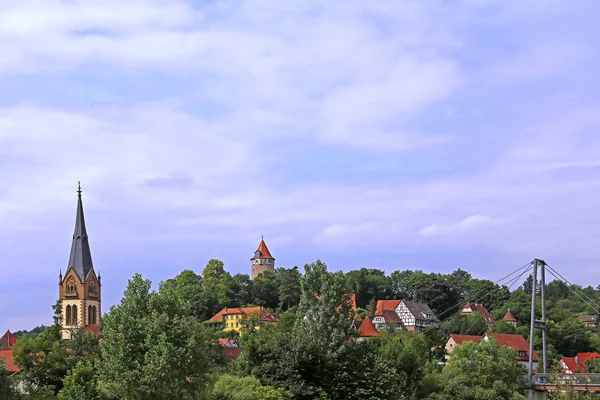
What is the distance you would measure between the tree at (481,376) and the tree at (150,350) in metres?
20.1

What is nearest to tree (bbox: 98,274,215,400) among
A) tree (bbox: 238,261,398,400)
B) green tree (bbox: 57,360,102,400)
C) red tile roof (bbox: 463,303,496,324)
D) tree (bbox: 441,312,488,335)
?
green tree (bbox: 57,360,102,400)

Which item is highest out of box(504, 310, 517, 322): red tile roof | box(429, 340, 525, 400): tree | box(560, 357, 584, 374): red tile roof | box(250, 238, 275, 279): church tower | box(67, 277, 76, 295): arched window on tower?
box(250, 238, 275, 279): church tower

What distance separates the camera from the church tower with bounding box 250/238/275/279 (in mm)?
161250

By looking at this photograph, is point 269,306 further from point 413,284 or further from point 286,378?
point 286,378

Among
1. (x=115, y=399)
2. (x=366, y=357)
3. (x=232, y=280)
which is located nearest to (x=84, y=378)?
(x=115, y=399)

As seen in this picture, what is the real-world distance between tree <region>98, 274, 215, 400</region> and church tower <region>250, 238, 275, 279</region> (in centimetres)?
12880

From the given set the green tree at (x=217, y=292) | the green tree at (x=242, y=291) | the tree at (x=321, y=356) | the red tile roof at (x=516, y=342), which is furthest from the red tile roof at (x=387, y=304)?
the tree at (x=321, y=356)

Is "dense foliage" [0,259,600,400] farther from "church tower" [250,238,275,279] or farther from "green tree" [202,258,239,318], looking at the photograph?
"church tower" [250,238,275,279]

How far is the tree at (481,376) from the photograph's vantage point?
48.8 meters

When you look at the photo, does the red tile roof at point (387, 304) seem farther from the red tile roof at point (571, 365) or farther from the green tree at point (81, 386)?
the green tree at point (81, 386)

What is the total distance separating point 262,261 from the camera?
530ft

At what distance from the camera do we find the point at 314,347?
131 ft

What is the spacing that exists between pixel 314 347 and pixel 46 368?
12791 mm

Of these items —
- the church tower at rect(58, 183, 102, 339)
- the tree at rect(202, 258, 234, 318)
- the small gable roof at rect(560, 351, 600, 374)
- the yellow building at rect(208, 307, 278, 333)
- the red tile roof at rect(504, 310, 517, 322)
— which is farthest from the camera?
the tree at rect(202, 258, 234, 318)
